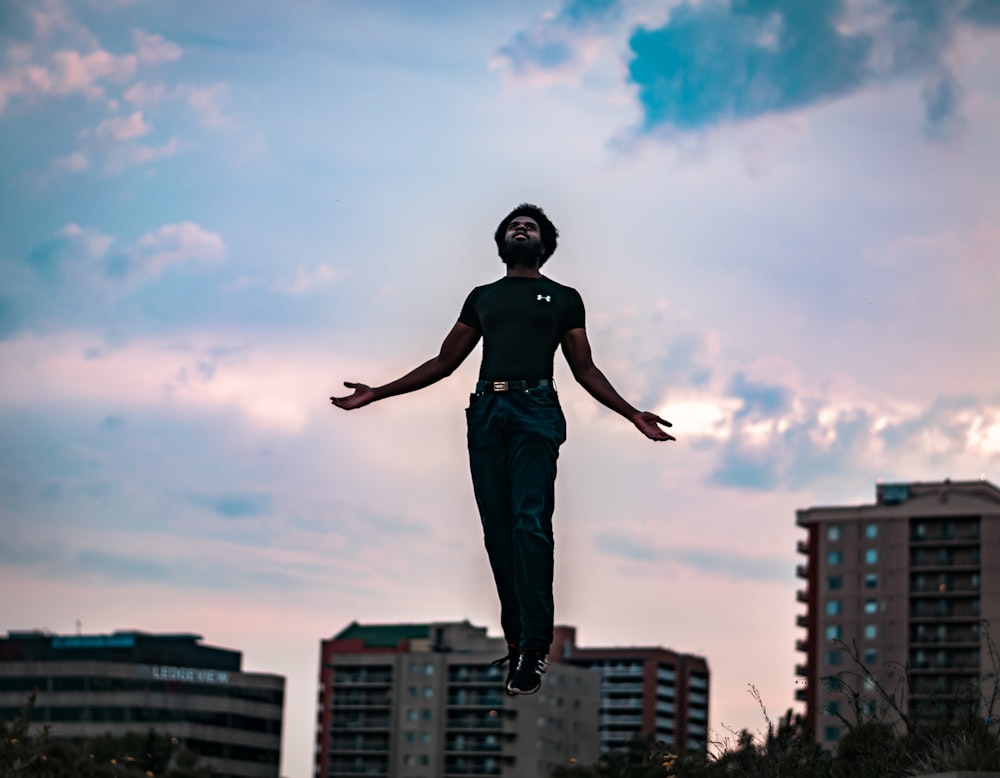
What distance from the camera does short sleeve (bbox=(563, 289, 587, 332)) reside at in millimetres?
13961

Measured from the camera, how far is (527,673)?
532 inches

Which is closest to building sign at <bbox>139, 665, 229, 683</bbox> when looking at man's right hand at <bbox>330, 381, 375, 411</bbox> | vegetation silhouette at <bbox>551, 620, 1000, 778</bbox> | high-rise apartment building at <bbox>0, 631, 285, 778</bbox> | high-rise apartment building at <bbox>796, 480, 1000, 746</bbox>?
high-rise apartment building at <bbox>0, 631, 285, 778</bbox>

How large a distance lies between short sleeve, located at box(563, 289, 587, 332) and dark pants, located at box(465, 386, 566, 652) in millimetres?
519

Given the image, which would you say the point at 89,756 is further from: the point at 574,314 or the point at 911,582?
the point at 911,582

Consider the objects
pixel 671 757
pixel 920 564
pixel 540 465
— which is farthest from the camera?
pixel 920 564

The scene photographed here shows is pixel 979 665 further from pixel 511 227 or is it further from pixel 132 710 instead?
pixel 511 227

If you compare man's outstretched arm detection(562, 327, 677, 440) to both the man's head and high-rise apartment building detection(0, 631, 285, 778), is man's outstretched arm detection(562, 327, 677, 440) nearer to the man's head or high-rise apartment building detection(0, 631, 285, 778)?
the man's head

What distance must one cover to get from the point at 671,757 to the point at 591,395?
5.42 meters

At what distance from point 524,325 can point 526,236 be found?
0.78m

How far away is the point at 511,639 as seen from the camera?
45.6 feet

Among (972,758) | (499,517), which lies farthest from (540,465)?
(972,758)

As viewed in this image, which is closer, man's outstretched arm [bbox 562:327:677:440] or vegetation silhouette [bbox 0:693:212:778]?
man's outstretched arm [bbox 562:327:677:440]

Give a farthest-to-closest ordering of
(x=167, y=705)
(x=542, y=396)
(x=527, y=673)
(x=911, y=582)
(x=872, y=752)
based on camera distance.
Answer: (x=167, y=705) < (x=911, y=582) < (x=872, y=752) < (x=542, y=396) < (x=527, y=673)

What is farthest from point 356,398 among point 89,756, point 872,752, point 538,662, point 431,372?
point 89,756
